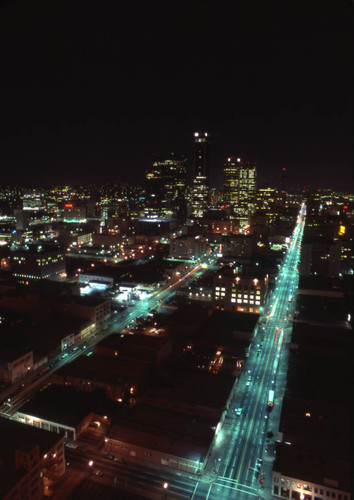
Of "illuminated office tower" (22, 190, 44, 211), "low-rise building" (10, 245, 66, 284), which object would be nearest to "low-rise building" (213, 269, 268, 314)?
"low-rise building" (10, 245, 66, 284)

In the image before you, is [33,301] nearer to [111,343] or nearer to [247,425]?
[111,343]

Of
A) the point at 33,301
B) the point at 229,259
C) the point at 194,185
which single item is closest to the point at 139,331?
the point at 33,301

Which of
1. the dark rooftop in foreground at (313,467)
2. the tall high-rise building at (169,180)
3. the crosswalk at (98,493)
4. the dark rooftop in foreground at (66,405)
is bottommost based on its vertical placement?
the crosswalk at (98,493)

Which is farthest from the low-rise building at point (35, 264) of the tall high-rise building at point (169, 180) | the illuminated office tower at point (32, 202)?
the illuminated office tower at point (32, 202)

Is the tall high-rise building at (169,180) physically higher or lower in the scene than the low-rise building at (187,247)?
higher

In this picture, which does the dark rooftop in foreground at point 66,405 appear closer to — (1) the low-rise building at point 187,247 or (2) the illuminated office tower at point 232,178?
(1) the low-rise building at point 187,247

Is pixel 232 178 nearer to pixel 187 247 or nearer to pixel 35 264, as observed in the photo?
pixel 187 247

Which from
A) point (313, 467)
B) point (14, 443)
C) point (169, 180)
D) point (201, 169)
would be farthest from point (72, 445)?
point (201, 169)

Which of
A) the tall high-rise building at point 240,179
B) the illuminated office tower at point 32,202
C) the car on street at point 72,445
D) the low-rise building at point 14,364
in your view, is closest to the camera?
the car on street at point 72,445

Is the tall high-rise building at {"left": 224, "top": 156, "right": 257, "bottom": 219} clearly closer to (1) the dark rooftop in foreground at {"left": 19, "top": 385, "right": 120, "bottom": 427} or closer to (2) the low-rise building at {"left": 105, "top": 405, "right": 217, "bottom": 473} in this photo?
(1) the dark rooftop in foreground at {"left": 19, "top": 385, "right": 120, "bottom": 427}
